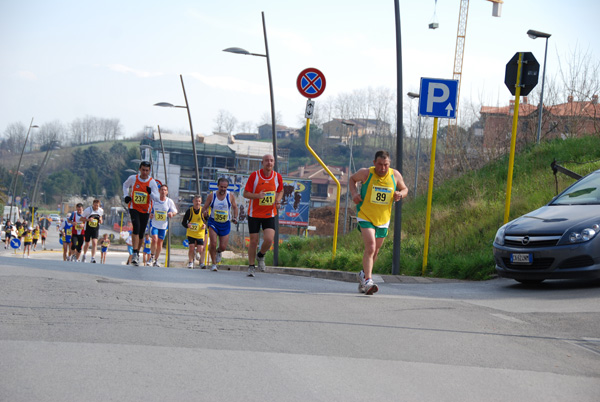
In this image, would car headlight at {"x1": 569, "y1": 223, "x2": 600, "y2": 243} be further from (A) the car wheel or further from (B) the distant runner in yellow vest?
(B) the distant runner in yellow vest

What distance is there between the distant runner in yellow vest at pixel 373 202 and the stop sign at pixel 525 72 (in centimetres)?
407

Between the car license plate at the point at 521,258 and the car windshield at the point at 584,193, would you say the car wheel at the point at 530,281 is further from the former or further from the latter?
the car windshield at the point at 584,193

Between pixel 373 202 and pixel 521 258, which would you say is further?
pixel 521 258

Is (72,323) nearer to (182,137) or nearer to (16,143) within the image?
(16,143)

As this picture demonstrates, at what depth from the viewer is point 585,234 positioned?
32.7 feet

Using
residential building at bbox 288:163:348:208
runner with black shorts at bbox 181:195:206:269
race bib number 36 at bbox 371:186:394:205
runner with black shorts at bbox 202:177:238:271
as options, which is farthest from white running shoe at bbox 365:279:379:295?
residential building at bbox 288:163:348:208

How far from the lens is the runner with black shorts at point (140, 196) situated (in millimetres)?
14898

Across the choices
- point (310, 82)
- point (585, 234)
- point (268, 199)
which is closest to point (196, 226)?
point (310, 82)

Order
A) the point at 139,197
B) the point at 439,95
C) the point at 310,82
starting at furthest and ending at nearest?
the point at 310,82 < the point at 139,197 < the point at 439,95

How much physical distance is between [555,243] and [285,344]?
530 centimetres

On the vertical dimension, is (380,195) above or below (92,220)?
above

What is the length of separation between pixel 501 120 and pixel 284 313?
98.3ft

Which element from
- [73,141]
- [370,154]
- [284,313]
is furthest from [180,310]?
[73,141]

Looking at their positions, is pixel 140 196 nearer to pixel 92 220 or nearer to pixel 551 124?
pixel 92 220
